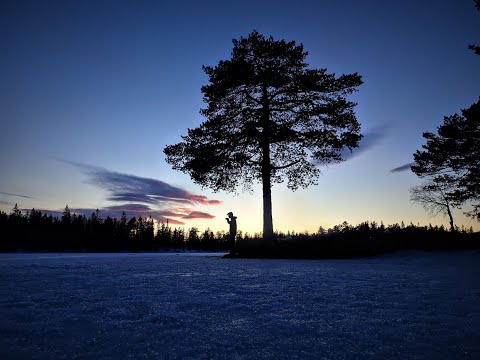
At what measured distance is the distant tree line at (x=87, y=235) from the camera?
81.7 metres

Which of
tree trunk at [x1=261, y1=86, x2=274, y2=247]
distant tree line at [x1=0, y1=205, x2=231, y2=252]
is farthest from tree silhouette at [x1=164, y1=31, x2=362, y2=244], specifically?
distant tree line at [x1=0, y1=205, x2=231, y2=252]

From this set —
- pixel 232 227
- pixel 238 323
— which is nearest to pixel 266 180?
pixel 232 227

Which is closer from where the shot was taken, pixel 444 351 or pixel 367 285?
pixel 444 351

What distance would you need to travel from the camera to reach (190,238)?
118m

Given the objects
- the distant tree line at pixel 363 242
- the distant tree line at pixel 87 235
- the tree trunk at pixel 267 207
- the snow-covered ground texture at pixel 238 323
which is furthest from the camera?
the distant tree line at pixel 87 235

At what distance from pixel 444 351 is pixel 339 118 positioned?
13.5m

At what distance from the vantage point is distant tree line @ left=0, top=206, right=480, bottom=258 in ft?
33.8

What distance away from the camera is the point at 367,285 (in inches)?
118

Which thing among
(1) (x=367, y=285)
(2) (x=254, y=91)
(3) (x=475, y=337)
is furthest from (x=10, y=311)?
(2) (x=254, y=91)

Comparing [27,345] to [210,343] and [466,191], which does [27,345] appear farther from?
[466,191]

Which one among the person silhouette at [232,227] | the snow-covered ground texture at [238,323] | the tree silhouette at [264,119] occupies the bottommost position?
the snow-covered ground texture at [238,323]

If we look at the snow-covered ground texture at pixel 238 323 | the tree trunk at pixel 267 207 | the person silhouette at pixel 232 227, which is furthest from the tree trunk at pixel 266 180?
the snow-covered ground texture at pixel 238 323

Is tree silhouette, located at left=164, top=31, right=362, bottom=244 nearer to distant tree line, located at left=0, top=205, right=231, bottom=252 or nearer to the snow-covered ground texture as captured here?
the snow-covered ground texture

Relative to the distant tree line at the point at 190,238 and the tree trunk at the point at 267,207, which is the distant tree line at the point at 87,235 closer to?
the distant tree line at the point at 190,238
